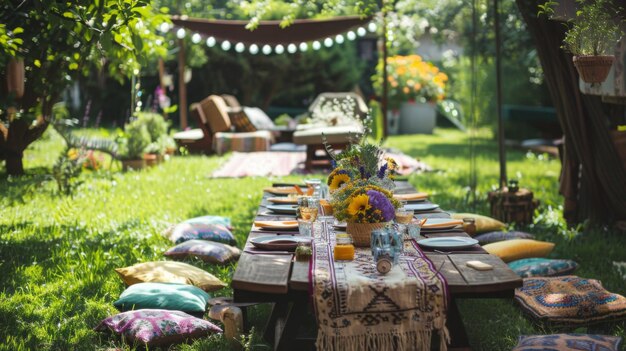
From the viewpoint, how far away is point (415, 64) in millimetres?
17906

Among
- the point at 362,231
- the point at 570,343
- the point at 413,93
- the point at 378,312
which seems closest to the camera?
the point at 378,312

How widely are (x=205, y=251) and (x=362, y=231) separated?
2118mm

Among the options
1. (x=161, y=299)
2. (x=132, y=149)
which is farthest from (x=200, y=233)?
(x=132, y=149)

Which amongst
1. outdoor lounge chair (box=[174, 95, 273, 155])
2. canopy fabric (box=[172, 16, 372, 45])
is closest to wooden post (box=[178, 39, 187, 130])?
outdoor lounge chair (box=[174, 95, 273, 155])

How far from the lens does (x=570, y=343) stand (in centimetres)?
365

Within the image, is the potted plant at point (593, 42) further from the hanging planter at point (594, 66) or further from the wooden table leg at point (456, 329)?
the wooden table leg at point (456, 329)

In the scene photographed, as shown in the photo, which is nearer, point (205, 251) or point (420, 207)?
point (420, 207)

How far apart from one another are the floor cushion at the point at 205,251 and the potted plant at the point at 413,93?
12.0m

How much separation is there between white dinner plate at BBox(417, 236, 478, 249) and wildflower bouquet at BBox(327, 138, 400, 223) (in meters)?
0.21

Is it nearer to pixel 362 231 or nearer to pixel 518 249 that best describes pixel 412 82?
pixel 518 249

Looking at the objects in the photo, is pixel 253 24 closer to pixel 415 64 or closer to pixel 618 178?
pixel 618 178

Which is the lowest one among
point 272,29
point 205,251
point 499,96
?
point 205,251

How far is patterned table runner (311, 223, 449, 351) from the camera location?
10.7ft

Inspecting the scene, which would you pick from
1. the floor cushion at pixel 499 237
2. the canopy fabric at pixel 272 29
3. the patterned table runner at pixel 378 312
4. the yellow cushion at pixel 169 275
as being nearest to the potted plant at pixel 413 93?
the canopy fabric at pixel 272 29
